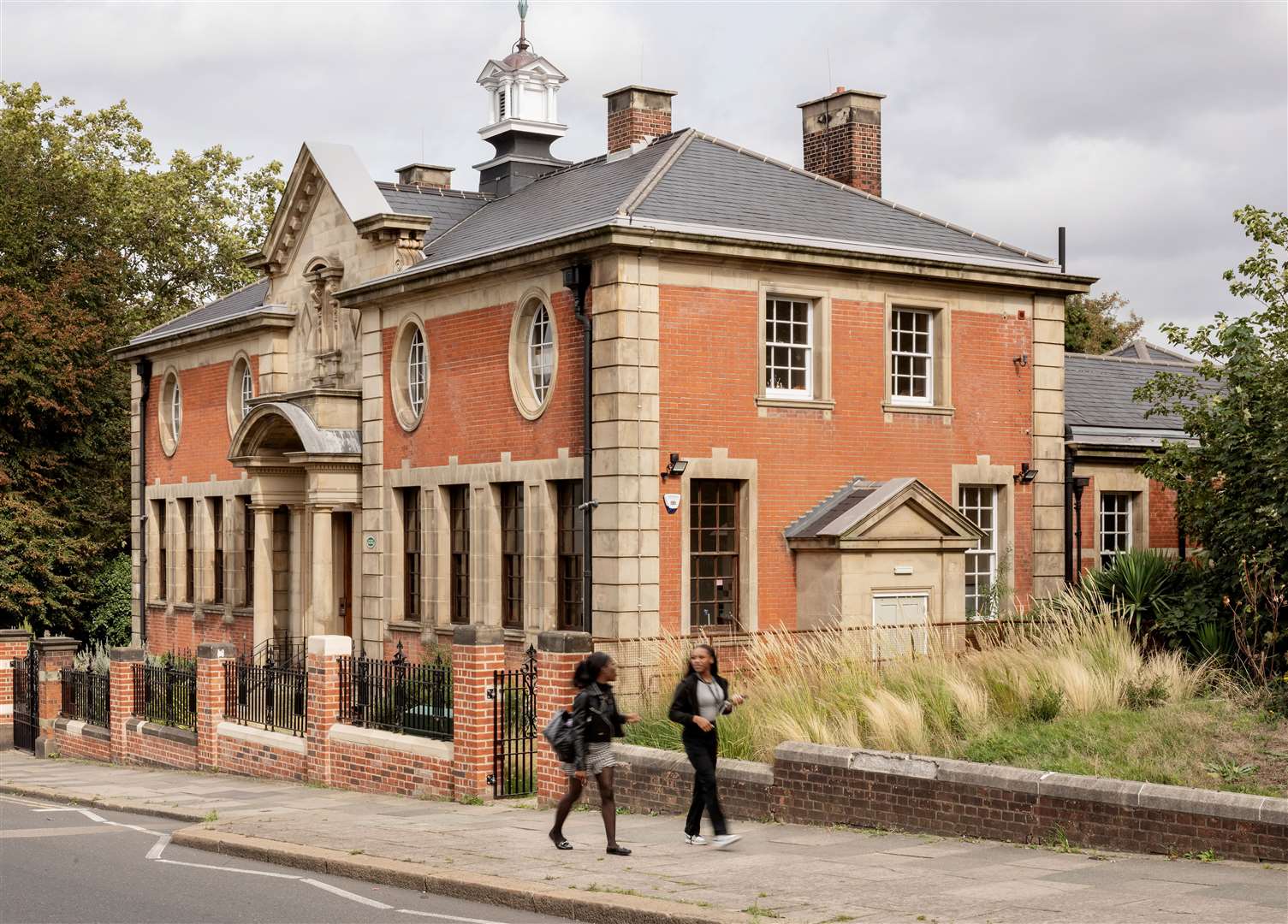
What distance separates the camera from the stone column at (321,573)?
2688cm

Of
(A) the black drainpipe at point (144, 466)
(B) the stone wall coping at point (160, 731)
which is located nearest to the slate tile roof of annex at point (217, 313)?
(A) the black drainpipe at point (144, 466)

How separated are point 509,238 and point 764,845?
530 inches

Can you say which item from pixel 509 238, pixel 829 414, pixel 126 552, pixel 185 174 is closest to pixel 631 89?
pixel 509 238

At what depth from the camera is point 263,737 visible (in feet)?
67.2

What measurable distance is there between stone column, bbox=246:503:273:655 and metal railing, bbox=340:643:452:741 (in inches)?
398

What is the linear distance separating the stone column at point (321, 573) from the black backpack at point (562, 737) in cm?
1465

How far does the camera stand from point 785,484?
22.3 metres

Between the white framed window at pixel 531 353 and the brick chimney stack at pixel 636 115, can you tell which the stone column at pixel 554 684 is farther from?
the brick chimney stack at pixel 636 115

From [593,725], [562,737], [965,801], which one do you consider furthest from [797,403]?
[965,801]

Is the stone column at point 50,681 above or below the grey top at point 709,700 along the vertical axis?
below

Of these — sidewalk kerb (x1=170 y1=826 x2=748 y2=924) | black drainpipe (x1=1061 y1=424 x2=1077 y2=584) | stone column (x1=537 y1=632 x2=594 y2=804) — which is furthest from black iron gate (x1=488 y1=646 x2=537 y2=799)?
black drainpipe (x1=1061 y1=424 x2=1077 y2=584)

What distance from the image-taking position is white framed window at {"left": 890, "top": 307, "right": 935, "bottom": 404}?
2373 centimetres

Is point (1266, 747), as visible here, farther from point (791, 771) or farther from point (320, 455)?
point (320, 455)

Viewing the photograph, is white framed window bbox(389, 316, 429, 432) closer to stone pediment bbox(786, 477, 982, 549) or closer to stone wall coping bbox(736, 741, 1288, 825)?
stone pediment bbox(786, 477, 982, 549)
